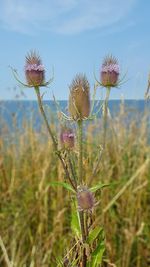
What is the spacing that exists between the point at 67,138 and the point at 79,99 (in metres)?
0.08

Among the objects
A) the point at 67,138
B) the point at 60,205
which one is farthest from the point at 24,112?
the point at 67,138

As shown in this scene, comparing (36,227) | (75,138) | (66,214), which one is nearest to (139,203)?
(66,214)

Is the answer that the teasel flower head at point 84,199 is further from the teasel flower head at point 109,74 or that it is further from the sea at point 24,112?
the sea at point 24,112

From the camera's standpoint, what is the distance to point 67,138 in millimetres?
722

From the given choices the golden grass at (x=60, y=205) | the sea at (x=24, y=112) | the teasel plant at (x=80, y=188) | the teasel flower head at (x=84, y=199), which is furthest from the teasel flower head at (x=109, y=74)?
the sea at (x=24, y=112)

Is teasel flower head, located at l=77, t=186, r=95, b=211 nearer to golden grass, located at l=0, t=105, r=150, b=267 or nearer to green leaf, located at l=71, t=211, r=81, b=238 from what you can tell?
green leaf, located at l=71, t=211, r=81, b=238

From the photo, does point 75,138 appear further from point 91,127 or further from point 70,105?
point 91,127

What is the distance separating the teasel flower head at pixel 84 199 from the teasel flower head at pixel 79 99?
0.10 meters

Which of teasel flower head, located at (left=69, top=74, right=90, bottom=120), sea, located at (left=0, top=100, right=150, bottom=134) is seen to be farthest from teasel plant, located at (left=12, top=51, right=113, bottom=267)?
sea, located at (left=0, top=100, right=150, bottom=134)

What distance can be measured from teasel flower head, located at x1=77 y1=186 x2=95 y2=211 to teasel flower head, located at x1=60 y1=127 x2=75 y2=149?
10cm

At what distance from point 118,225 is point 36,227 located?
46 centimetres

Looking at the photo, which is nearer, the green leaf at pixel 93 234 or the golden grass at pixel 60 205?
the green leaf at pixel 93 234

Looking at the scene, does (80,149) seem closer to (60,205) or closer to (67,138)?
(67,138)

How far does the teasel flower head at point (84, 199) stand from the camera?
0.62m
